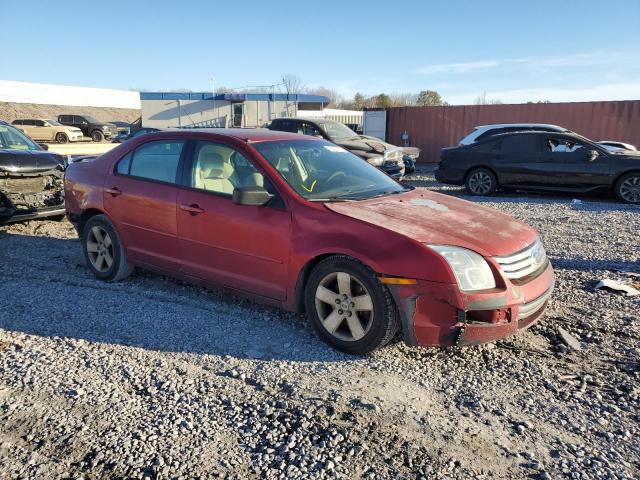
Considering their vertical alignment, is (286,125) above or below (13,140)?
above

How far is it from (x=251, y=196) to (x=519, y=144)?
31.1 feet

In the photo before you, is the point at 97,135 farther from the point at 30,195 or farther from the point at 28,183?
the point at 30,195

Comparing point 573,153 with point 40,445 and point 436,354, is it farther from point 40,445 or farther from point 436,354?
point 40,445

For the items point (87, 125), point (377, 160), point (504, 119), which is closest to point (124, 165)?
point (377, 160)

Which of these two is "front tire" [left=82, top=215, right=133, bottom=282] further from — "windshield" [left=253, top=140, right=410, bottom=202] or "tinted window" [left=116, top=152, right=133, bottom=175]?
"windshield" [left=253, top=140, right=410, bottom=202]

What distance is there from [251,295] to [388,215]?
133cm

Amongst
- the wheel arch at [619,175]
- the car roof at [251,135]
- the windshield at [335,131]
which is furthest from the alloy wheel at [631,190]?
the car roof at [251,135]

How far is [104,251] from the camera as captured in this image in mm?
5477

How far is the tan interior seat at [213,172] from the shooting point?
4484 mm

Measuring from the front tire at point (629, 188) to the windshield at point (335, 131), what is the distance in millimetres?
6488

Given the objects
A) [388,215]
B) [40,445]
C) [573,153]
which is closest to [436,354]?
[388,215]

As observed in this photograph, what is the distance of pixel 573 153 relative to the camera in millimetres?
11156

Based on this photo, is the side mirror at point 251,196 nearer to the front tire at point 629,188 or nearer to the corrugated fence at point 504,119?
the front tire at point 629,188

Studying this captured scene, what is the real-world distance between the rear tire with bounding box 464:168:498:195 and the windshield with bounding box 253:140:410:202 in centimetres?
778
